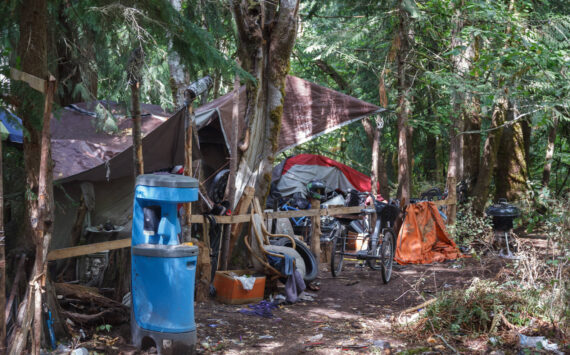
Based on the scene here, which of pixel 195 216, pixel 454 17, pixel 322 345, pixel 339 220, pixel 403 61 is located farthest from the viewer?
pixel 403 61

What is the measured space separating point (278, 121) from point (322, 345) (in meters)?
4.21

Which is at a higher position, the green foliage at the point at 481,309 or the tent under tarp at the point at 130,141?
the tent under tarp at the point at 130,141

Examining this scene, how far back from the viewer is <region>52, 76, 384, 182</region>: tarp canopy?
24.1 ft

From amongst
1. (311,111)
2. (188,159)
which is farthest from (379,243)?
(188,159)

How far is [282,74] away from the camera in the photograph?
331 inches

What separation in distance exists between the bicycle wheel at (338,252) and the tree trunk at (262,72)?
141 cm

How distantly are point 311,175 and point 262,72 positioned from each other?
26.0 ft

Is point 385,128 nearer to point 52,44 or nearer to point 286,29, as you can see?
point 286,29

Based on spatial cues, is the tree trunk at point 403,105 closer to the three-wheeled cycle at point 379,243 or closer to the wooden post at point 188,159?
the three-wheeled cycle at point 379,243

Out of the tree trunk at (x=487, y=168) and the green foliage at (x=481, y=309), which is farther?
the tree trunk at (x=487, y=168)

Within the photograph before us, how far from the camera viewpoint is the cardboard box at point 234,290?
652cm

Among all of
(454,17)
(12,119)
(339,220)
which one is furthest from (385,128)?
(12,119)

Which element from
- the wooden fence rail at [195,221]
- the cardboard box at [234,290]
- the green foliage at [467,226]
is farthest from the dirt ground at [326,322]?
the green foliage at [467,226]

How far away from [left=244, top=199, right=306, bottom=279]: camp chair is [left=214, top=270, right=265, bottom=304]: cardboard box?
8.9 inches
